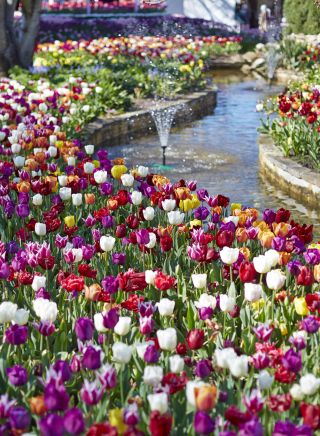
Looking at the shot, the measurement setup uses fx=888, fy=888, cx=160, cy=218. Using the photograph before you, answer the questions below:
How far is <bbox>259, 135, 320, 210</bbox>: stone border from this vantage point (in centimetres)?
820

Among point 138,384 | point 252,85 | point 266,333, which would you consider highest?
point 266,333

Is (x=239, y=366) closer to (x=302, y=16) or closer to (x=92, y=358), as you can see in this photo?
(x=92, y=358)

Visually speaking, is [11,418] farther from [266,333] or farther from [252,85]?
[252,85]

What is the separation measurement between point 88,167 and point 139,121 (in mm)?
6643

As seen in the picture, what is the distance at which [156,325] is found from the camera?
4090mm

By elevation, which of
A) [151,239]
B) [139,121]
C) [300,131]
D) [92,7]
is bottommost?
[139,121]

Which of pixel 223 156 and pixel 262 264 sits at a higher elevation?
pixel 262 264

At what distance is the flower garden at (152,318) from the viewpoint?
9.15 feet

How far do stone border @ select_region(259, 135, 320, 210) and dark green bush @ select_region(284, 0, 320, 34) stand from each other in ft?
53.1

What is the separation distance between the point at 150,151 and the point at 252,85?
9.11 metres

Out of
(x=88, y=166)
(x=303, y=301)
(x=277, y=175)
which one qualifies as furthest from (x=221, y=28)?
(x=303, y=301)

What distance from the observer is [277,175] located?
910 centimetres

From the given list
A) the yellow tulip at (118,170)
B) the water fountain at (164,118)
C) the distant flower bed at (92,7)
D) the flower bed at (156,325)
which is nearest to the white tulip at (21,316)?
the flower bed at (156,325)

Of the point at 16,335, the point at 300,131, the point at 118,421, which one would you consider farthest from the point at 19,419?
the point at 300,131
